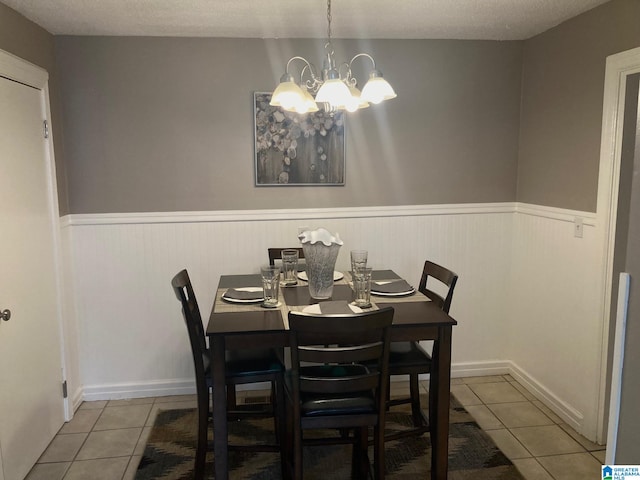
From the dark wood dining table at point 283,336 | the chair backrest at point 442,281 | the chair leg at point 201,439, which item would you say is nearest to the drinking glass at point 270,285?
the dark wood dining table at point 283,336

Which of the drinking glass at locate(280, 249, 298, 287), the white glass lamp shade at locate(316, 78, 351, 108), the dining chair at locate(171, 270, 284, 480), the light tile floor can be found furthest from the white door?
the white glass lamp shade at locate(316, 78, 351, 108)

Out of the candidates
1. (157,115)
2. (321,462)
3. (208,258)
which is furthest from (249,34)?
(321,462)

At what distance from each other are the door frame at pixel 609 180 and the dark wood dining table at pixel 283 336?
1033mm

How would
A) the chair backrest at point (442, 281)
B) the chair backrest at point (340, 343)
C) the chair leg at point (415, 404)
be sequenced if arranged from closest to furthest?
Answer: 1. the chair backrest at point (340, 343)
2. the chair backrest at point (442, 281)
3. the chair leg at point (415, 404)

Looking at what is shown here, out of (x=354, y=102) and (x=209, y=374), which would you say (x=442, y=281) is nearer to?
(x=354, y=102)

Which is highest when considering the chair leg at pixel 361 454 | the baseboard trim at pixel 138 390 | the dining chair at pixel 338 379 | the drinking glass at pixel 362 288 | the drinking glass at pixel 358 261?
the drinking glass at pixel 358 261

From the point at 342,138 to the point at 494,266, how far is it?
1413mm

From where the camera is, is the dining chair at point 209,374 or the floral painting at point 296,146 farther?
the floral painting at point 296,146

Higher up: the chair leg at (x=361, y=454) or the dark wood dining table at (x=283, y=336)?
the dark wood dining table at (x=283, y=336)

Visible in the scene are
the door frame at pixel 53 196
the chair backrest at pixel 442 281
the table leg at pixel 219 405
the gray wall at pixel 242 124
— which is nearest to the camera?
the table leg at pixel 219 405

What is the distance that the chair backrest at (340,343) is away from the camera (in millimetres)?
1915

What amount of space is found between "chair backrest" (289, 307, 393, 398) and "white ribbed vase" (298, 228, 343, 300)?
0.51 m

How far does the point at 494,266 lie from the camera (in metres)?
3.60

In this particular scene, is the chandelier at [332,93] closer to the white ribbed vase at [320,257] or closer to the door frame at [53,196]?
the white ribbed vase at [320,257]
